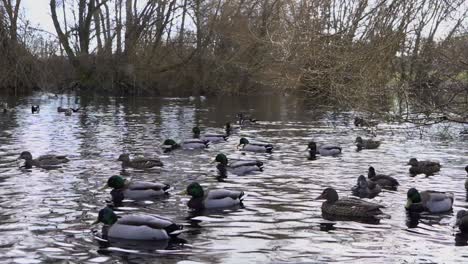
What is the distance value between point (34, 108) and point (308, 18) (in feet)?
69.2

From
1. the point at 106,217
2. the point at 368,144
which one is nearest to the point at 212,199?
the point at 106,217

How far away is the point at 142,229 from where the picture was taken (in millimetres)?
9008

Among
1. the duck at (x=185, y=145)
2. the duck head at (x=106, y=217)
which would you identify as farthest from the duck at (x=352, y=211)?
the duck at (x=185, y=145)

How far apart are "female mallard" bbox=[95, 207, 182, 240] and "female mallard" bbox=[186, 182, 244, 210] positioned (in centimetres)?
194

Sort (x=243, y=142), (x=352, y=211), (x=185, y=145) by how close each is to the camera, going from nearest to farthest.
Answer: (x=352, y=211)
(x=185, y=145)
(x=243, y=142)

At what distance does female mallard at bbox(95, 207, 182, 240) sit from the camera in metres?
9.00

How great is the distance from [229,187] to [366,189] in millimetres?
2639

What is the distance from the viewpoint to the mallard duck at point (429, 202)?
36.5 ft

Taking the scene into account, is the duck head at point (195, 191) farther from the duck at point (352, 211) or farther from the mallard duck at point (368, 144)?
the mallard duck at point (368, 144)

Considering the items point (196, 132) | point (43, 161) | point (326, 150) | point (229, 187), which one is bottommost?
point (229, 187)

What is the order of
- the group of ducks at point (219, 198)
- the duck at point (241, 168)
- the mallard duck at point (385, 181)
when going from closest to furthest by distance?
1. the group of ducks at point (219, 198)
2. the mallard duck at point (385, 181)
3. the duck at point (241, 168)

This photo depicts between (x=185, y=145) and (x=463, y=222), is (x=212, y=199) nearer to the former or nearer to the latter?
(x=463, y=222)

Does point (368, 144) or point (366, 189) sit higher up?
point (368, 144)

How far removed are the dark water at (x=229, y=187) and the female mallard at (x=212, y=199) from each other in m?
0.26
